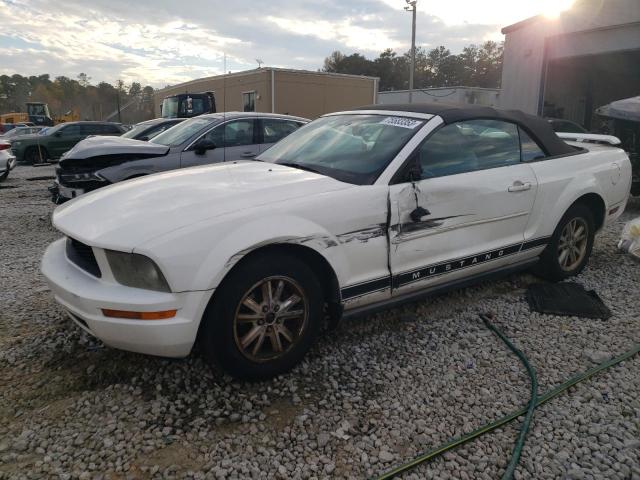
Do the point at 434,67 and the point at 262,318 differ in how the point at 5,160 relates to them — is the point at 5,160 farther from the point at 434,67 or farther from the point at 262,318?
the point at 434,67

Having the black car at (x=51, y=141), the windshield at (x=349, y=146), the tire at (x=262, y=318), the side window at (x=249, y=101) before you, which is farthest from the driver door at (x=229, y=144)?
the side window at (x=249, y=101)

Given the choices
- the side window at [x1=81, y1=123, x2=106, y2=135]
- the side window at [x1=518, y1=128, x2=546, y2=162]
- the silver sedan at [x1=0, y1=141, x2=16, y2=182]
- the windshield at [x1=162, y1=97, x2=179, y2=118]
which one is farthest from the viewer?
the side window at [x1=81, y1=123, x2=106, y2=135]

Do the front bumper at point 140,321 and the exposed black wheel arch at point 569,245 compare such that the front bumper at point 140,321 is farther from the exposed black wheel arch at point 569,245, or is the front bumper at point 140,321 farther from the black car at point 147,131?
the black car at point 147,131

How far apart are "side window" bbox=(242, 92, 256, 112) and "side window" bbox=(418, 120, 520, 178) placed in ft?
74.2

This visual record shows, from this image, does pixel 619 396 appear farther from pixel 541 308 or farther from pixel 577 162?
pixel 577 162

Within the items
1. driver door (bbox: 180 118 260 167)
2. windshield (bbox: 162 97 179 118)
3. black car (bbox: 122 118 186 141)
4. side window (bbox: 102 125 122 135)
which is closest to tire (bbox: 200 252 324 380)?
driver door (bbox: 180 118 260 167)

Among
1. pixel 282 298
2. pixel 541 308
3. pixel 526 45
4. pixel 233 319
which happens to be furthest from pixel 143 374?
pixel 526 45

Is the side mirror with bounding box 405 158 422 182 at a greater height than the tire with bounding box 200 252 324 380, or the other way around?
the side mirror with bounding box 405 158 422 182

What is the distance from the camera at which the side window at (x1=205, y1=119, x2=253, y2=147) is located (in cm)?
716

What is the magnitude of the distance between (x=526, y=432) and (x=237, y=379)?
154 cm

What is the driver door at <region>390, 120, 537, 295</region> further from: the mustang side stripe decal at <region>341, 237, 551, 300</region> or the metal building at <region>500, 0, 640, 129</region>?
the metal building at <region>500, 0, 640, 129</region>

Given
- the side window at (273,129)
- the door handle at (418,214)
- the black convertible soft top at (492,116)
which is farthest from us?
the side window at (273,129)

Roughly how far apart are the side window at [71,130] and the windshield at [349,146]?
1559cm

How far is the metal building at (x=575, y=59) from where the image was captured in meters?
14.7
